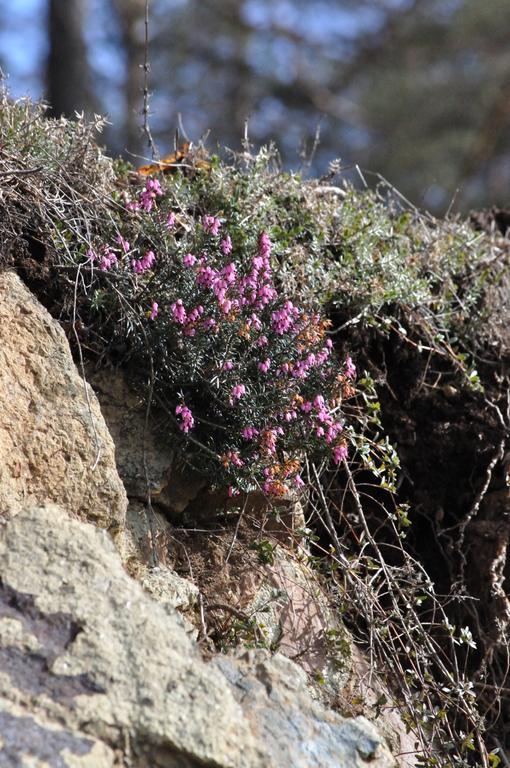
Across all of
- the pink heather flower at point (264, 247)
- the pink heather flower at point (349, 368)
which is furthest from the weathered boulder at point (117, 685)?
the pink heather flower at point (264, 247)

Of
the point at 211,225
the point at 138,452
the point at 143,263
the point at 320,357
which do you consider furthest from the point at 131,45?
the point at 138,452

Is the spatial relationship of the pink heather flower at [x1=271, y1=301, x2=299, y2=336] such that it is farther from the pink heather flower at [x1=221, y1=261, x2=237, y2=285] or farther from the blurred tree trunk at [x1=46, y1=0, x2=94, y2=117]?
the blurred tree trunk at [x1=46, y1=0, x2=94, y2=117]

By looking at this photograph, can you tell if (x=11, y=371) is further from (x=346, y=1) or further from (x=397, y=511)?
(x=346, y=1)

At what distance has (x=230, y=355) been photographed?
11.2 feet

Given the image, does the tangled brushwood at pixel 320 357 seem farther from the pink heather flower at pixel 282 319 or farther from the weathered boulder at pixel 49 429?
the weathered boulder at pixel 49 429

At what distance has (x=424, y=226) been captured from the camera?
4.73 metres

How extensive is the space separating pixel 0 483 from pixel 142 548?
618 mm

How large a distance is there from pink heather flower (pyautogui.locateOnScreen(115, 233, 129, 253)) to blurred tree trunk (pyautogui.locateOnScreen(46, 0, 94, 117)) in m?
7.89

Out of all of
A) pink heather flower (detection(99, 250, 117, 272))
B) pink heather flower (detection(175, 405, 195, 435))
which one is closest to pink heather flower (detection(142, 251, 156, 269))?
pink heather flower (detection(99, 250, 117, 272))

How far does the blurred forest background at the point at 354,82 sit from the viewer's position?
1433cm

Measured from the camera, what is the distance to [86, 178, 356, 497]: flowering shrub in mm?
3387

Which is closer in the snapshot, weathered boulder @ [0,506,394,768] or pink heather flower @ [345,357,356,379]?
weathered boulder @ [0,506,394,768]

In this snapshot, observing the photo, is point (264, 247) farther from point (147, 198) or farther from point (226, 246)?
point (147, 198)

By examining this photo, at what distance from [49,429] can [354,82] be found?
42.5 ft
